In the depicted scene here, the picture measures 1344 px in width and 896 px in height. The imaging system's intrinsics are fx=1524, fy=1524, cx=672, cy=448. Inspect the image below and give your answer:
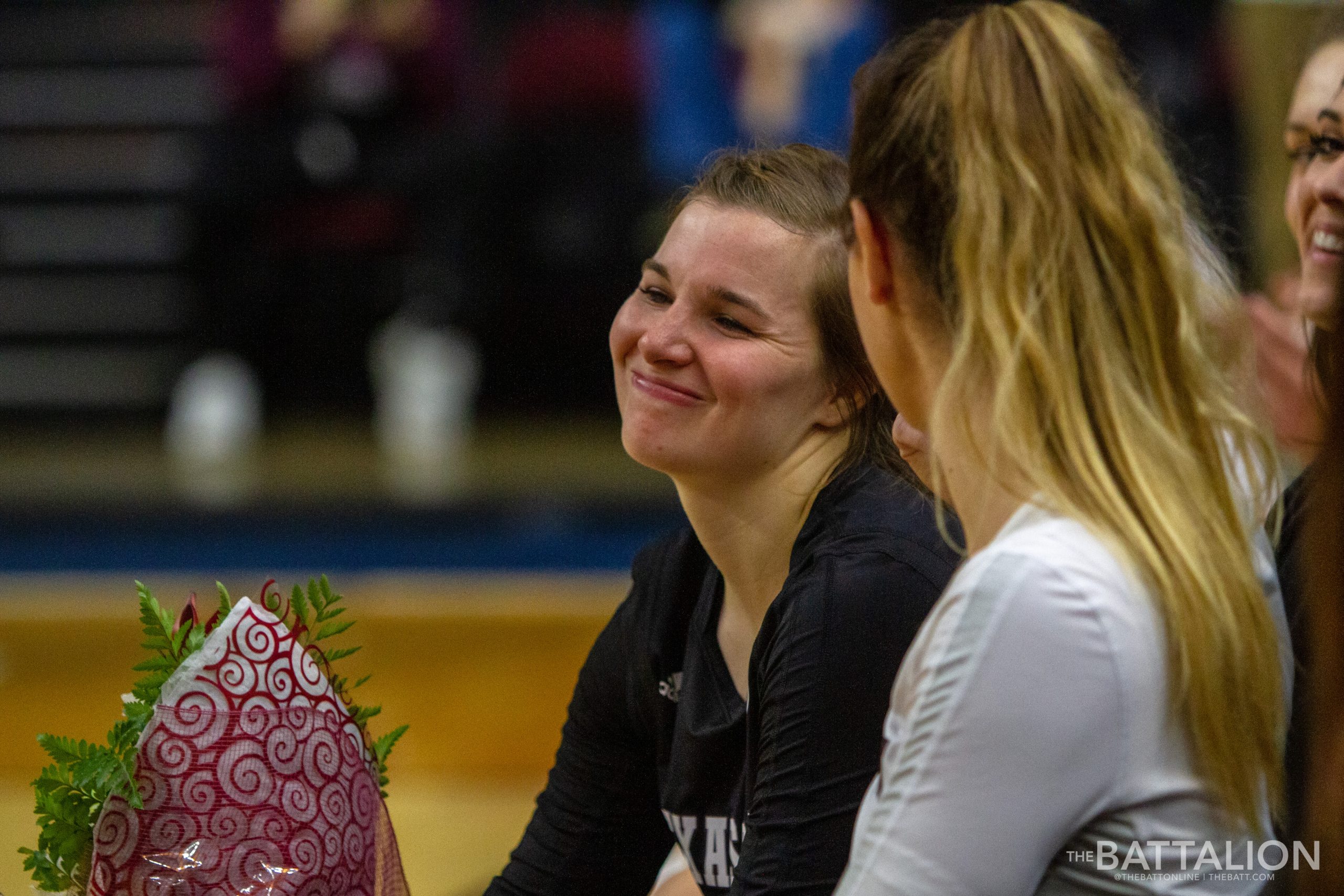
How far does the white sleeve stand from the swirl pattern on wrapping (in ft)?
1.10

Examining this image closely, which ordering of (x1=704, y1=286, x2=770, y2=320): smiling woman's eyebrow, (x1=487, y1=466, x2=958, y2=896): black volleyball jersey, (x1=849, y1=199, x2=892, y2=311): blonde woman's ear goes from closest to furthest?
(x1=849, y1=199, x2=892, y2=311): blonde woman's ear < (x1=487, y1=466, x2=958, y2=896): black volleyball jersey < (x1=704, y1=286, x2=770, y2=320): smiling woman's eyebrow

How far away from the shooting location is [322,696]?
0.94m

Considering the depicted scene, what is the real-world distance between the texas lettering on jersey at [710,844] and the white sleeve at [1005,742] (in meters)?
0.46

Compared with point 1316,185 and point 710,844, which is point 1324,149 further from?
point 710,844

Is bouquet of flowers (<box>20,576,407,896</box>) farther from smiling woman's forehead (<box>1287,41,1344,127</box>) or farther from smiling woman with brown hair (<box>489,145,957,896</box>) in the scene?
smiling woman's forehead (<box>1287,41,1344,127</box>)

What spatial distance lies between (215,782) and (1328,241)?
1001 millimetres

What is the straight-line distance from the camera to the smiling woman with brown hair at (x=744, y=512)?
112cm

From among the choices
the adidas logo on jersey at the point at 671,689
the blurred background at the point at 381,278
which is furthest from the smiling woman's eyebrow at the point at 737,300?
the blurred background at the point at 381,278

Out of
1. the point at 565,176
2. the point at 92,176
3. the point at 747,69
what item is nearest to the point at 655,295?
the point at 747,69

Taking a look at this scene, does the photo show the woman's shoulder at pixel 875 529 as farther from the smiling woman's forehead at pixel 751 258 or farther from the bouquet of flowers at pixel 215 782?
the bouquet of flowers at pixel 215 782

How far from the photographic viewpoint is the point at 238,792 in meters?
0.89

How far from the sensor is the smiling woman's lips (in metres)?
1.24

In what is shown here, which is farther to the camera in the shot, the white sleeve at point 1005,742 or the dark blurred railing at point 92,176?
the dark blurred railing at point 92,176

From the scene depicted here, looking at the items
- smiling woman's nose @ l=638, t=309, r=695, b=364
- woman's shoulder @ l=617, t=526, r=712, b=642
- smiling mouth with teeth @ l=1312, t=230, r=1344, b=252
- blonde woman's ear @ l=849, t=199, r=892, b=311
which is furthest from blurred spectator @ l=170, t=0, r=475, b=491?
blonde woman's ear @ l=849, t=199, r=892, b=311
